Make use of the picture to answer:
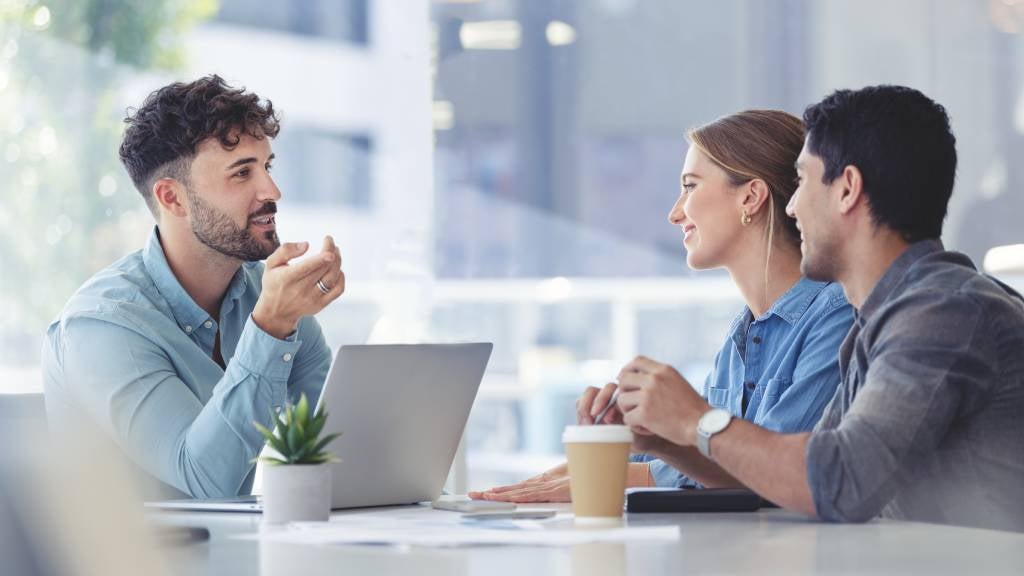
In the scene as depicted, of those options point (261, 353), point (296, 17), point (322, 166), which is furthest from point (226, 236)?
point (296, 17)

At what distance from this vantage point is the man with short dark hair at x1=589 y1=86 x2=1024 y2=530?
4.53ft

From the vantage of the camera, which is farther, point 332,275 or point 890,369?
point 332,275

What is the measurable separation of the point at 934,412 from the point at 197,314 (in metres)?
1.36

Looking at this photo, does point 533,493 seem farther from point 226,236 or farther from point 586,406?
point 226,236

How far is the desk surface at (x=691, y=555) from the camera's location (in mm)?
1074

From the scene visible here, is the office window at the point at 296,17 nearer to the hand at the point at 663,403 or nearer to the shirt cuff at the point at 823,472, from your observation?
the hand at the point at 663,403

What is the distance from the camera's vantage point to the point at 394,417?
162cm

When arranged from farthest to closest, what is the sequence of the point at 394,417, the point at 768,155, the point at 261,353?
1. the point at 768,155
2. the point at 261,353
3. the point at 394,417

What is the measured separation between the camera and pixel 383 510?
5.42 feet

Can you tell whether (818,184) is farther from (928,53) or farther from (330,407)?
(928,53)

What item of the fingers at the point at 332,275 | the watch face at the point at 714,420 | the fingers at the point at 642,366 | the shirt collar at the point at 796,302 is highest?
the fingers at the point at 332,275

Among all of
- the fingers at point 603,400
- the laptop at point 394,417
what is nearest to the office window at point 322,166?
the laptop at point 394,417

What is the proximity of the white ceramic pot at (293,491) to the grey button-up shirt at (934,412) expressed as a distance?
538 mm

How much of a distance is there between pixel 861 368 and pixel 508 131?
12.0 feet
